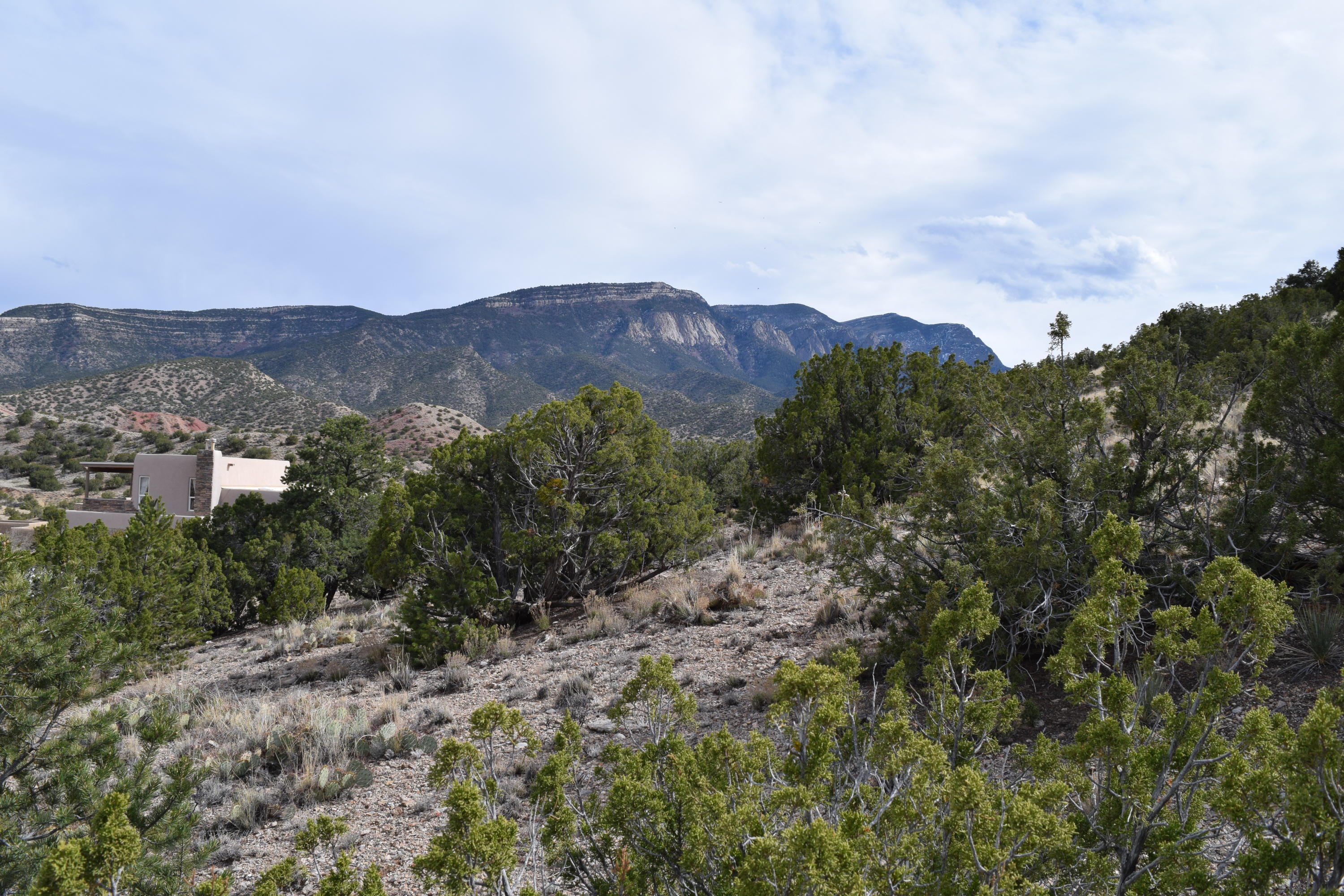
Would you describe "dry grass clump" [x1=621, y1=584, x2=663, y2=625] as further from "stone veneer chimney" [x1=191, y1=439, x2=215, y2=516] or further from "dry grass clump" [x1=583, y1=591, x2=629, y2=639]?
"stone veneer chimney" [x1=191, y1=439, x2=215, y2=516]

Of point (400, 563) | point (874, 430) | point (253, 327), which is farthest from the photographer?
point (253, 327)

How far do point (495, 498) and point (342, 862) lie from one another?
927 centimetres

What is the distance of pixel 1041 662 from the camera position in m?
6.11

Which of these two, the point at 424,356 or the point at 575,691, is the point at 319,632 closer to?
the point at 575,691

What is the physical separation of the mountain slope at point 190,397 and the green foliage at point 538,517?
5190cm

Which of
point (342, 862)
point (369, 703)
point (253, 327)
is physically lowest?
point (369, 703)

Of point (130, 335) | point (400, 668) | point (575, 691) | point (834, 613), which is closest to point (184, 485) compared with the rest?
point (400, 668)

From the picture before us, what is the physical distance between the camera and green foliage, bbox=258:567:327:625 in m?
15.1

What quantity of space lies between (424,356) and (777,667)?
91.3 meters

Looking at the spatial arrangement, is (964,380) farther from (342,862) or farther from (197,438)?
(197,438)

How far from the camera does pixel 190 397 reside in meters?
65.8

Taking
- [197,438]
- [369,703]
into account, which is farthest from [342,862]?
[197,438]

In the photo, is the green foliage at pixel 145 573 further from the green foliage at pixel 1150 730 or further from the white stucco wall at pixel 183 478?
the white stucco wall at pixel 183 478

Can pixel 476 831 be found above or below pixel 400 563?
above
